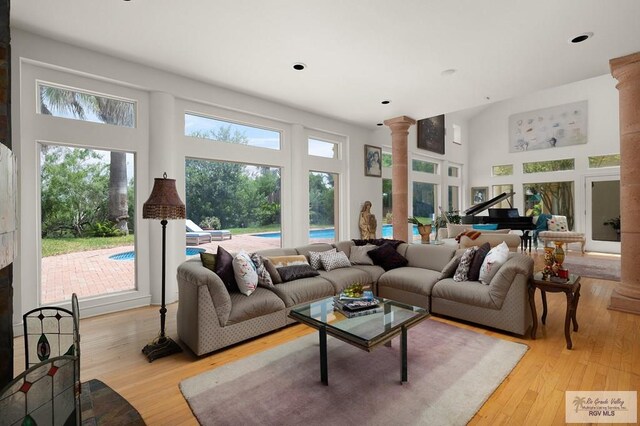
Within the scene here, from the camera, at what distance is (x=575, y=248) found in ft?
27.9

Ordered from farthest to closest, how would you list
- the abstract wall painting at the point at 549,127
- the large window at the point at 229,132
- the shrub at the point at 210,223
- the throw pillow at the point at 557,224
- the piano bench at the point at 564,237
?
the abstract wall painting at the point at 549,127
the throw pillow at the point at 557,224
the piano bench at the point at 564,237
the shrub at the point at 210,223
the large window at the point at 229,132

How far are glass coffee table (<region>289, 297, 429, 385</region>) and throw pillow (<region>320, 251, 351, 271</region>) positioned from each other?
1.31 m

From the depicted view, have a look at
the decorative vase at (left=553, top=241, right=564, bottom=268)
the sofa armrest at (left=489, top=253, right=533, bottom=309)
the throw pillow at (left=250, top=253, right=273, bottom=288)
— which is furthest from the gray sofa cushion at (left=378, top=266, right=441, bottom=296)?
the throw pillow at (left=250, top=253, right=273, bottom=288)

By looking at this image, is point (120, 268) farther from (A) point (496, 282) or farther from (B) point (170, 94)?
(A) point (496, 282)

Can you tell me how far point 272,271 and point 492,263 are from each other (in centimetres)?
241

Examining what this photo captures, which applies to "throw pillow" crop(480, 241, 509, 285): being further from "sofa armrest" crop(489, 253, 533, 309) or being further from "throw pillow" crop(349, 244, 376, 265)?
"throw pillow" crop(349, 244, 376, 265)

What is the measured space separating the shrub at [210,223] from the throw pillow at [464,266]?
3535 mm

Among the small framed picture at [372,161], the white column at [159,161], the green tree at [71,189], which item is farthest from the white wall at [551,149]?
the green tree at [71,189]

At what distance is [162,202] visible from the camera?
2754 mm

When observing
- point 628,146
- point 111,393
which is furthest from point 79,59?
point 628,146

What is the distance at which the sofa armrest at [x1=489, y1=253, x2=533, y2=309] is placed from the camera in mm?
3018

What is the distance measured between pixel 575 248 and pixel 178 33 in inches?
410

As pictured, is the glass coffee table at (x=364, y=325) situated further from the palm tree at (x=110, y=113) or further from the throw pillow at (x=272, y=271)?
the palm tree at (x=110, y=113)

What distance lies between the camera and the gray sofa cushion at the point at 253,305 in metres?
2.87
